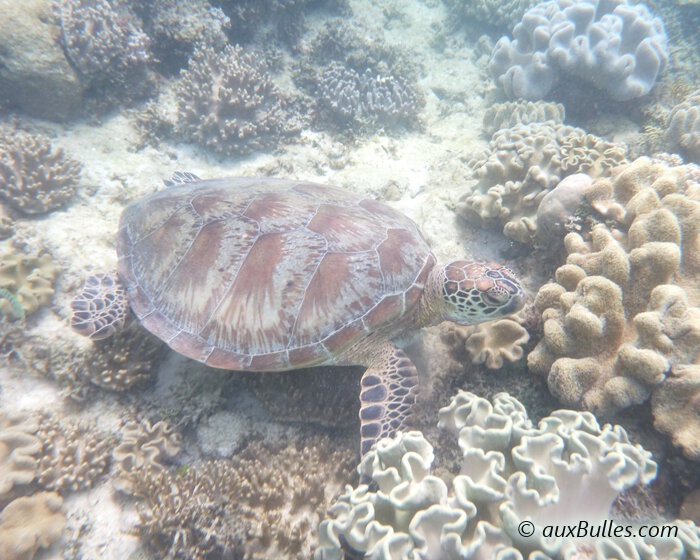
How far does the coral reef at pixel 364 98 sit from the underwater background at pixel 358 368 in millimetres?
56

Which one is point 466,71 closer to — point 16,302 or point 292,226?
point 292,226

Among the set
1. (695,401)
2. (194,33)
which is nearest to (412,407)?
(695,401)

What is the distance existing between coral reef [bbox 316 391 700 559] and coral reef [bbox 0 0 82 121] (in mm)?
6839

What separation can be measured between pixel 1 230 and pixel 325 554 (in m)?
4.95

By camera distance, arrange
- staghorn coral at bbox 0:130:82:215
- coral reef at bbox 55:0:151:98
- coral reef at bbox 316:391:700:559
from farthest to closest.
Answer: coral reef at bbox 55:0:151:98
staghorn coral at bbox 0:130:82:215
coral reef at bbox 316:391:700:559

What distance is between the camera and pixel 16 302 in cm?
332

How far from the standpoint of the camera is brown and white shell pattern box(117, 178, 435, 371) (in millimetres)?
2770

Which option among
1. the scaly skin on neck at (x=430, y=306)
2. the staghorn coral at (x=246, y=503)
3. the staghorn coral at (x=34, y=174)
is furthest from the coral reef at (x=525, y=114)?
the staghorn coral at (x=34, y=174)

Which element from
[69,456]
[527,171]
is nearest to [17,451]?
[69,456]

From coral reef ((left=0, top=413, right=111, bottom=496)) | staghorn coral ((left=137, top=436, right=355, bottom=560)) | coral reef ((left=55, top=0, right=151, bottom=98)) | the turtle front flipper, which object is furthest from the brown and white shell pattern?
coral reef ((left=55, top=0, right=151, bottom=98))

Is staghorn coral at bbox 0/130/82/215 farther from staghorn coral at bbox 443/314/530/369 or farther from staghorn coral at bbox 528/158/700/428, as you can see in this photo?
staghorn coral at bbox 528/158/700/428

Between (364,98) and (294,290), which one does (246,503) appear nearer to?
(294,290)

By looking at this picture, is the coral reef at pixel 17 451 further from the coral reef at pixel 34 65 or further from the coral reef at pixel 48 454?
the coral reef at pixel 34 65

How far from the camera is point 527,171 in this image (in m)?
3.99
